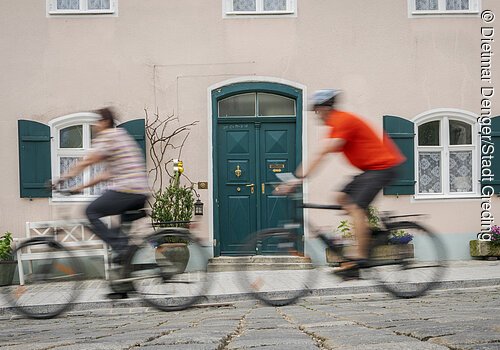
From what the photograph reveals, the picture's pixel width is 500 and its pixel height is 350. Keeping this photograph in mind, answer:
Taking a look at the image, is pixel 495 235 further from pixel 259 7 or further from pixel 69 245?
pixel 69 245

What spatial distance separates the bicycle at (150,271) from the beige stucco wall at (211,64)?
6.04m

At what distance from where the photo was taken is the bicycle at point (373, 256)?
594 cm

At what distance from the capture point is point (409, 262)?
19.9 feet

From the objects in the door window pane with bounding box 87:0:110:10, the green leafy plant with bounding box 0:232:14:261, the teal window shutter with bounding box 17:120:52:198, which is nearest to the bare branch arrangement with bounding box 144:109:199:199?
the teal window shutter with bounding box 17:120:52:198

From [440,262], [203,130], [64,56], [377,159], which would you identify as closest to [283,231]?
[377,159]

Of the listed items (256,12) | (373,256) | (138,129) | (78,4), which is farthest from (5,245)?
(373,256)

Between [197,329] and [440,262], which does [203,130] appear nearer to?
[440,262]

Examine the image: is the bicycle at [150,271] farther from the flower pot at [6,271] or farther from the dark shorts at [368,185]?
the flower pot at [6,271]

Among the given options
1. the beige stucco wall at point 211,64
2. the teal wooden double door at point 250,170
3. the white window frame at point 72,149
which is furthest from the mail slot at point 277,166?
the white window frame at point 72,149

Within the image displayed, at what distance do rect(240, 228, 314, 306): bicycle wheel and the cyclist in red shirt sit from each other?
45 cm

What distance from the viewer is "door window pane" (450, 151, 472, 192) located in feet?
41.7

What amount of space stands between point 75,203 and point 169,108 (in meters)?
2.35

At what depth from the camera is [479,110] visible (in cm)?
1265

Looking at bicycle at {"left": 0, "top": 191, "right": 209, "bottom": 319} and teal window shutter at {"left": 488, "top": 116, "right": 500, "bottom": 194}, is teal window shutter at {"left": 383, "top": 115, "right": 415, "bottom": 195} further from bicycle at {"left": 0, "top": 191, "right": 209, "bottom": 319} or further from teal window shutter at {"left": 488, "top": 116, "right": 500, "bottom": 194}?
bicycle at {"left": 0, "top": 191, "right": 209, "bottom": 319}
